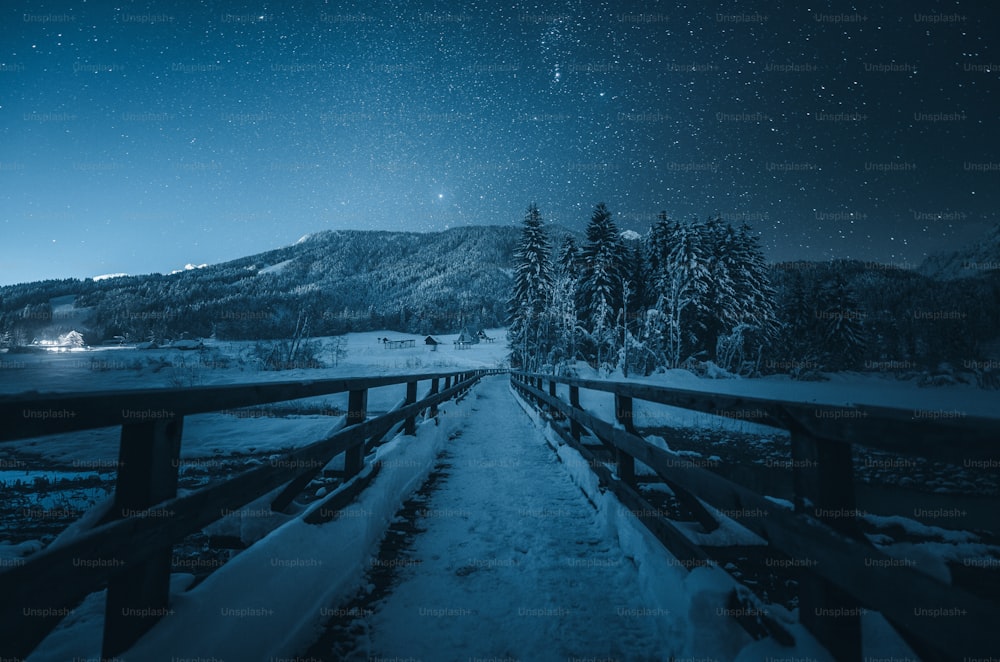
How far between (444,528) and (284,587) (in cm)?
180

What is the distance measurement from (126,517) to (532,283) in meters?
37.8

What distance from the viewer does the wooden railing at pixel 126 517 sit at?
45.7 inches

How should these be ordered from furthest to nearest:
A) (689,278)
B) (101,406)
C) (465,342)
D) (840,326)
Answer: (465,342)
(840,326)
(689,278)
(101,406)

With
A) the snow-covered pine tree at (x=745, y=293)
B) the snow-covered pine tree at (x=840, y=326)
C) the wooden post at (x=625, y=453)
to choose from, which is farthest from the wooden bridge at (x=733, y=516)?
the snow-covered pine tree at (x=840, y=326)

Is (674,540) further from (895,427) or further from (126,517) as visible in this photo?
(126,517)

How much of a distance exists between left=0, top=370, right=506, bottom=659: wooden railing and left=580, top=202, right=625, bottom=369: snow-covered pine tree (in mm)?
34500

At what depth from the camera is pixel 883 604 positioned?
1165 millimetres

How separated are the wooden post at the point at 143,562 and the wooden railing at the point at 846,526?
2.28 metres

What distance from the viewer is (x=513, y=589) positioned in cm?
282

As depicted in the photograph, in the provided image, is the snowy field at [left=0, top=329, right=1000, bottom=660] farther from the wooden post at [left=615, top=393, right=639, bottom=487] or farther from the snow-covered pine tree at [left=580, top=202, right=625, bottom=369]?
the snow-covered pine tree at [left=580, top=202, right=625, bottom=369]

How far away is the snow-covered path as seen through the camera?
2260mm

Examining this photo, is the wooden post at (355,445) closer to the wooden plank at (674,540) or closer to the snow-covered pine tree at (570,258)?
the wooden plank at (674,540)

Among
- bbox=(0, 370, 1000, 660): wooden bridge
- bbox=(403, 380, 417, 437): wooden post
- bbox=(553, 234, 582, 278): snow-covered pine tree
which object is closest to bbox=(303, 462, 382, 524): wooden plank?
bbox=(0, 370, 1000, 660): wooden bridge

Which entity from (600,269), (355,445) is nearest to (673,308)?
(600,269)
